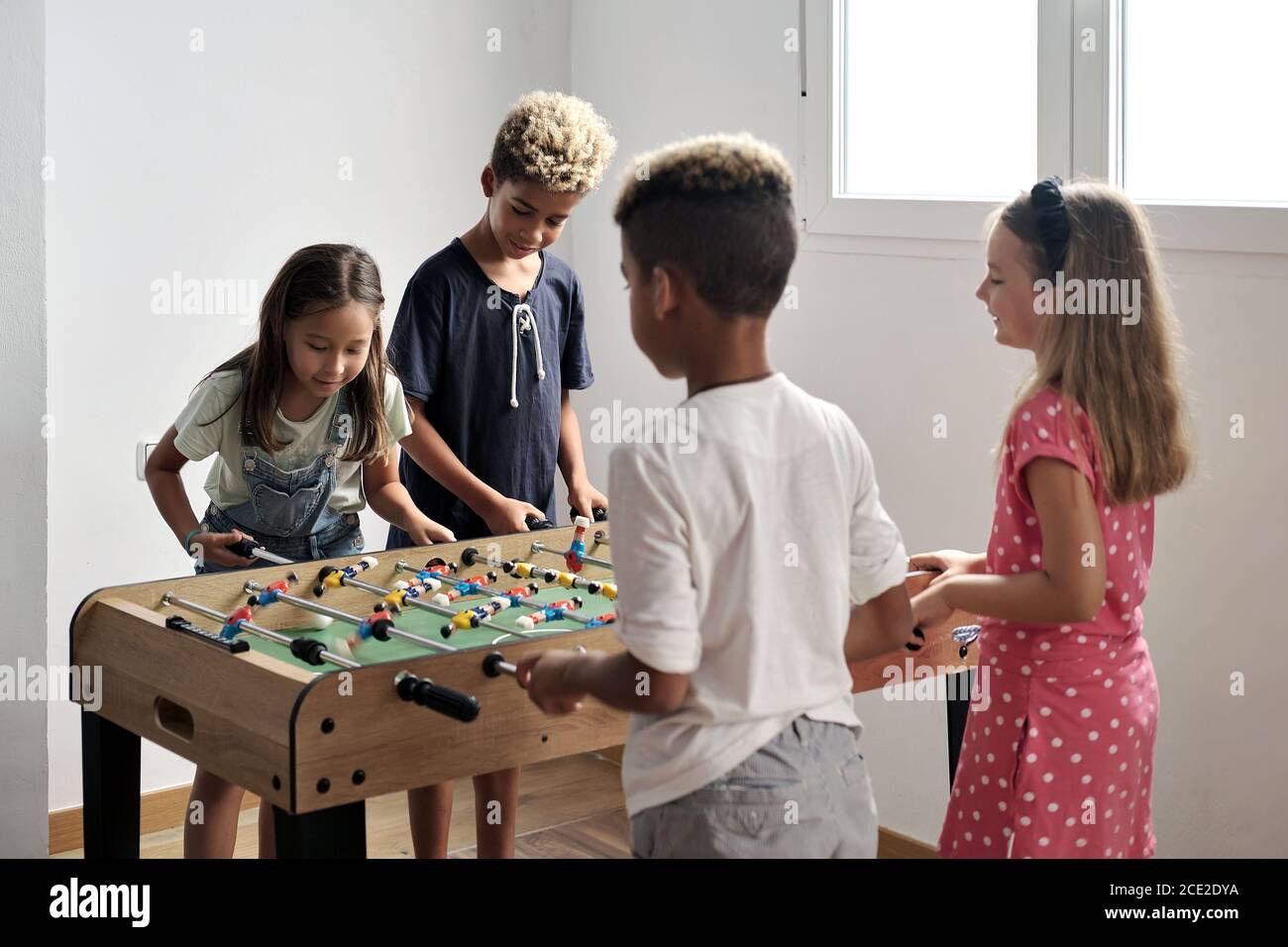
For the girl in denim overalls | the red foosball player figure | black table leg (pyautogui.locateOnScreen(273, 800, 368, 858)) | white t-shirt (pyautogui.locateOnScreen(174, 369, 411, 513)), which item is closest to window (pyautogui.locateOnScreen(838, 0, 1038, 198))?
the red foosball player figure

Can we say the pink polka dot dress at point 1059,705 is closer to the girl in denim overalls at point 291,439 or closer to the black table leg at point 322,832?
the black table leg at point 322,832

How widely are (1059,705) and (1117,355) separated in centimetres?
45

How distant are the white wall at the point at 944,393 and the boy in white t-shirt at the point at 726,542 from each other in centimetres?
130

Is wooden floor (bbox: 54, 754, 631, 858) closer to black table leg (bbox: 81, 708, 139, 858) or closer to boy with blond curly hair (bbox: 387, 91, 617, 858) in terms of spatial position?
Answer: boy with blond curly hair (bbox: 387, 91, 617, 858)

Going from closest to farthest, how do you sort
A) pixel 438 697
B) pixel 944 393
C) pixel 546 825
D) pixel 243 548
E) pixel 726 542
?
pixel 726 542 → pixel 438 697 → pixel 243 548 → pixel 944 393 → pixel 546 825

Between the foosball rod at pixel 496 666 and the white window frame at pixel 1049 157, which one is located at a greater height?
the white window frame at pixel 1049 157

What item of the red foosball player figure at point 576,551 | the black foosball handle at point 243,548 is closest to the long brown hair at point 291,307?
the black foosball handle at point 243,548

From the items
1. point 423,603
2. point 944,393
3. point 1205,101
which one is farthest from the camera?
point 944,393

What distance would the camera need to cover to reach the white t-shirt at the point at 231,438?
2.34 m

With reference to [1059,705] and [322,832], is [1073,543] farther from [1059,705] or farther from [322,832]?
[322,832]

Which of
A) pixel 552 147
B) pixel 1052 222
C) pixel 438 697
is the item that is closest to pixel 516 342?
pixel 552 147

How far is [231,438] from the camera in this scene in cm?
236

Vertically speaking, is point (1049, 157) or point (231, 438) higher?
point (1049, 157)

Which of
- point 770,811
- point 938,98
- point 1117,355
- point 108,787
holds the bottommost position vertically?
point 108,787
